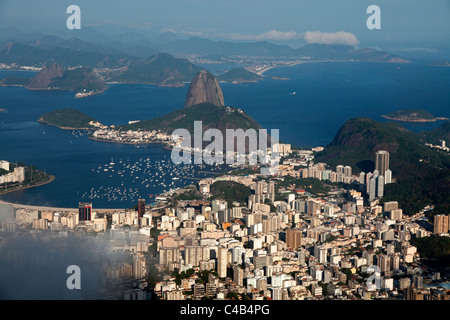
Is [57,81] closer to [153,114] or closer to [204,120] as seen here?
[153,114]

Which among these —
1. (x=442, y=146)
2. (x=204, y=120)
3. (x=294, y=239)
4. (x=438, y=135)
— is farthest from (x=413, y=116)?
(x=294, y=239)

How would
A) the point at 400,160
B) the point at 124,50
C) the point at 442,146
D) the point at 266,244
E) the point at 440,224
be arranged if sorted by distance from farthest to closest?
the point at 124,50 < the point at 442,146 < the point at 400,160 < the point at 440,224 < the point at 266,244

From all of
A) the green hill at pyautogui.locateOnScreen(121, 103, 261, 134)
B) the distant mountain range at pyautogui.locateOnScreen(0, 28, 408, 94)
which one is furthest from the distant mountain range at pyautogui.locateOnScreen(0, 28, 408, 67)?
the green hill at pyautogui.locateOnScreen(121, 103, 261, 134)

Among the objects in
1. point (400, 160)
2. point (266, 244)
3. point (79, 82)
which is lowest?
point (266, 244)

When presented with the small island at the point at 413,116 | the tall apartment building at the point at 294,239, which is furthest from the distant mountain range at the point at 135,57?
the tall apartment building at the point at 294,239

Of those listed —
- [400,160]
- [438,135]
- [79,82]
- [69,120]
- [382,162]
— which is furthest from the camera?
[79,82]

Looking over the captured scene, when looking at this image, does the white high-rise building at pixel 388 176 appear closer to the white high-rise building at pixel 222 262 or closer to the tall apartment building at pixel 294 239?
the tall apartment building at pixel 294 239

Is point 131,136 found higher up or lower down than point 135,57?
lower down
